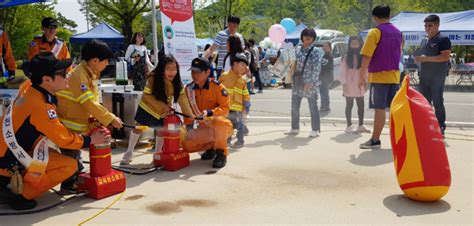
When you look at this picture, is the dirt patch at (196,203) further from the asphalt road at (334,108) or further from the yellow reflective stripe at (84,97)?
the asphalt road at (334,108)

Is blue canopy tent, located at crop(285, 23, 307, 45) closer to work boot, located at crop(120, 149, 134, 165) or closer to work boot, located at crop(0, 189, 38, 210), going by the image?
work boot, located at crop(120, 149, 134, 165)

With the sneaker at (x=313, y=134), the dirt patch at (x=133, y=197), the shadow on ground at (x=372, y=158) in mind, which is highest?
the sneaker at (x=313, y=134)

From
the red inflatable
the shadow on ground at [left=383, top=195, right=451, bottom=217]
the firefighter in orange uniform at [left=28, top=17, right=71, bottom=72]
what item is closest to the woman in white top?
the firefighter in orange uniform at [left=28, top=17, right=71, bottom=72]

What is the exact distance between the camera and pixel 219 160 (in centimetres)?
521

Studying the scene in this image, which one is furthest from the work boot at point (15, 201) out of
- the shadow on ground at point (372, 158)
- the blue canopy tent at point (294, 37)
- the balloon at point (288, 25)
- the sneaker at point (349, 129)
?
the balloon at point (288, 25)

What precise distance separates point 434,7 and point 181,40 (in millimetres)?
30722

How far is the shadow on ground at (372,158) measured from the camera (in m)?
5.36

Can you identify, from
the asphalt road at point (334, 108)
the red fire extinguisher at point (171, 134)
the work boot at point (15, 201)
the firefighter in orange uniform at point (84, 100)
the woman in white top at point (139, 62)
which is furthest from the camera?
the asphalt road at point (334, 108)

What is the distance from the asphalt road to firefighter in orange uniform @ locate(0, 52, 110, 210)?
5.39 m

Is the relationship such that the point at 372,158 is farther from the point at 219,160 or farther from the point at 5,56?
the point at 5,56

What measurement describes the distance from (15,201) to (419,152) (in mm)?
3464

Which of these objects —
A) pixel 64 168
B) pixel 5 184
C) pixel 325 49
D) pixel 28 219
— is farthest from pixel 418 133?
pixel 325 49

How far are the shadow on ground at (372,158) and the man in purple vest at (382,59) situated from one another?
0.95 feet

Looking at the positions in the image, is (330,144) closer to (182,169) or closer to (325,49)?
(182,169)
